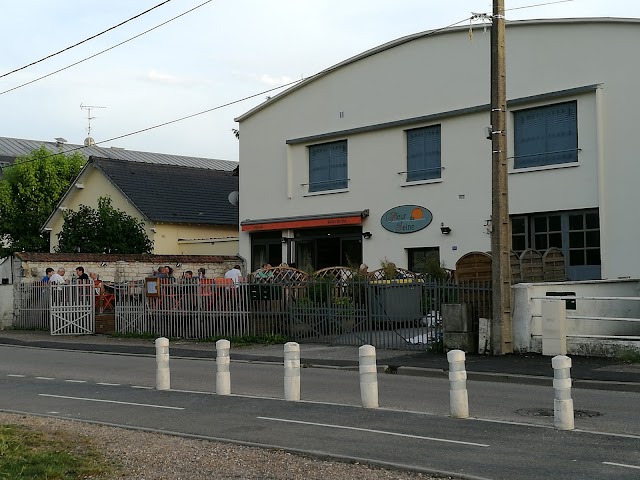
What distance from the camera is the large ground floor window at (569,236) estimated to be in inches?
991

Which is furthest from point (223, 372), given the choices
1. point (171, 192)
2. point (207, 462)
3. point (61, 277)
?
point (171, 192)

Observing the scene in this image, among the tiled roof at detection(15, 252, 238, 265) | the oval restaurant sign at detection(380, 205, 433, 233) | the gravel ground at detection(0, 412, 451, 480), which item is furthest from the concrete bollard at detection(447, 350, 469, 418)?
the tiled roof at detection(15, 252, 238, 265)

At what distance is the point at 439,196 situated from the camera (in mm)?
28438

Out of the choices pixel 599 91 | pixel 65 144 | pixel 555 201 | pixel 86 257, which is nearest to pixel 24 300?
pixel 86 257

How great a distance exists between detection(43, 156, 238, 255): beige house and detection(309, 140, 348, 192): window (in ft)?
23.8

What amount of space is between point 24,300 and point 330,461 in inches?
881

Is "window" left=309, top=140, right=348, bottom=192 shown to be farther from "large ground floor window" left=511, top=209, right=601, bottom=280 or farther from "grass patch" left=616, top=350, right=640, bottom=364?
"grass patch" left=616, top=350, right=640, bottom=364

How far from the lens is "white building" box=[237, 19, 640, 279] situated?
2473 cm

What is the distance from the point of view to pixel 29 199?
161ft

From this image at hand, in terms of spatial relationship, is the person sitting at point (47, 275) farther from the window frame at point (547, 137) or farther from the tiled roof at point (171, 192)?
the window frame at point (547, 137)

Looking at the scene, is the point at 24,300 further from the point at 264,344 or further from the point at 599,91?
the point at 599,91

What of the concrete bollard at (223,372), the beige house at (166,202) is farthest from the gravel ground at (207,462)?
the beige house at (166,202)

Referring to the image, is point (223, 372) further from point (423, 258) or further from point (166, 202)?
point (166, 202)

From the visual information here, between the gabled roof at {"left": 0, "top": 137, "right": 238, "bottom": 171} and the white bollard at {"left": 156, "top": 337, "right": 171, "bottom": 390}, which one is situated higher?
the gabled roof at {"left": 0, "top": 137, "right": 238, "bottom": 171}
